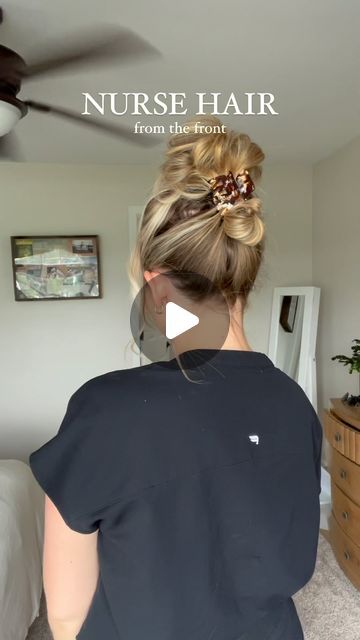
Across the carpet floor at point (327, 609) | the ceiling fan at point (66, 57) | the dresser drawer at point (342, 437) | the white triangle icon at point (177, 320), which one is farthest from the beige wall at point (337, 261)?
the white triangle icon at point (177, 320)

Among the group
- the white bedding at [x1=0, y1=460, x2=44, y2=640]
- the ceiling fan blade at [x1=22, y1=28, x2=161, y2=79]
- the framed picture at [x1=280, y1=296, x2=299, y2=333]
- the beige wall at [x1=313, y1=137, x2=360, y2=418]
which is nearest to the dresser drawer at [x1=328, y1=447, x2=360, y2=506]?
the beige wall at [x1=313, y1=137, x2=360, y2=418]

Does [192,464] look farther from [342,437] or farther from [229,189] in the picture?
[342,437]

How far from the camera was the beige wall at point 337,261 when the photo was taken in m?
2.45

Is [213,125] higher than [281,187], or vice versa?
[281,187]

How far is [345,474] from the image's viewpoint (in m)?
1.84

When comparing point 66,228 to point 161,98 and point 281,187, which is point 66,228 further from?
point 281,187

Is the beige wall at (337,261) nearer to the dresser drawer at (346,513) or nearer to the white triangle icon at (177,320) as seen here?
the dresser drawer at (346,513)

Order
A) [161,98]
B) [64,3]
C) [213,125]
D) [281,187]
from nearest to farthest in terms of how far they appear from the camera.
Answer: [213,125], [64,3], [161,98], [281,187]

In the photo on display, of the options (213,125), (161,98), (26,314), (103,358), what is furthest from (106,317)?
(213,125)

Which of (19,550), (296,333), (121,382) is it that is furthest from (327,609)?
(121,382)

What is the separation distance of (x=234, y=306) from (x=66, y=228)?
2397 millimetres

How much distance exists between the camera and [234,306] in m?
0.61

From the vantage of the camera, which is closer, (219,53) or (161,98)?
(219,53)

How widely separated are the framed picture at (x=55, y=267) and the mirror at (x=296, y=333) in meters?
1.20
